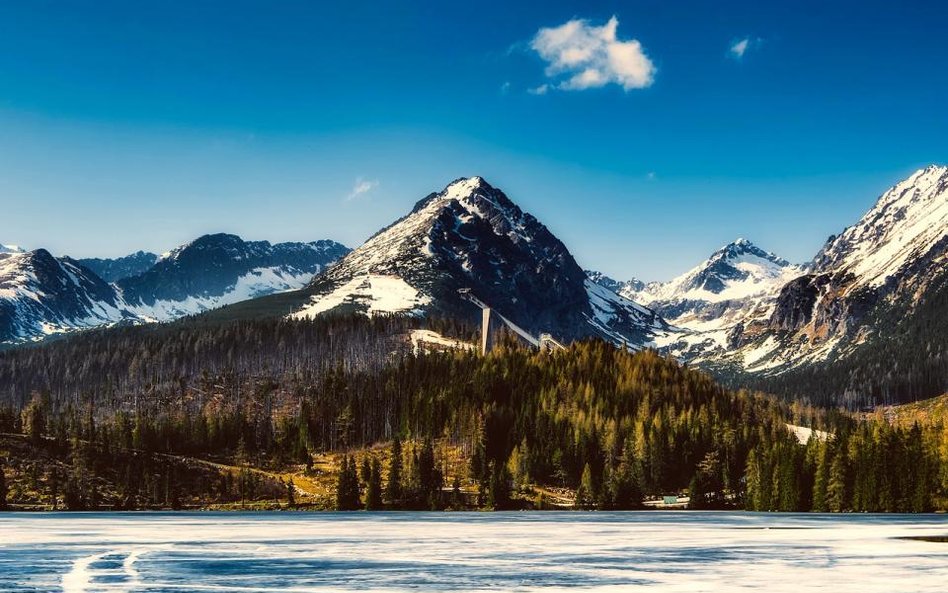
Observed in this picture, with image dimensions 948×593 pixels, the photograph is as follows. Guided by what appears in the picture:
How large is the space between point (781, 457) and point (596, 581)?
143 m

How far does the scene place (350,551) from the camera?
87125mm

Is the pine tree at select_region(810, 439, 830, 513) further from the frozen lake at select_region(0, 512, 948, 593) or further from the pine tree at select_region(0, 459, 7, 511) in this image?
the pine tree at select_region(0, 459, 7, 511)

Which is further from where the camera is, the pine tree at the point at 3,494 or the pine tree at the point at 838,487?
the pine tree at the point at 3,494

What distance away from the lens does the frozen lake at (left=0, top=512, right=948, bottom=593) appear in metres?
60.8

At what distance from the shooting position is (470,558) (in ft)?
259

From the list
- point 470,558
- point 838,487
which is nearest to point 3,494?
point 470,558

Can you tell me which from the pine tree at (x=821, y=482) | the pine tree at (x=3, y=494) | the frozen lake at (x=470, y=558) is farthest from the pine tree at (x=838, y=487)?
the pine tree at (x=3, y=494)

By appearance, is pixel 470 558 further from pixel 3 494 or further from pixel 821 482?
pixel 3 494

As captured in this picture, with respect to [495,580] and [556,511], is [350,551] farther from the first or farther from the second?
[556,511]

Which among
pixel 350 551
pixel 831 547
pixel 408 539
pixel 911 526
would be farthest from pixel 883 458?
pixel 350 551

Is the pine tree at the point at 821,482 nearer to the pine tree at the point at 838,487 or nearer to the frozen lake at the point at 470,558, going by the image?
the pine tree at the point at 838,487

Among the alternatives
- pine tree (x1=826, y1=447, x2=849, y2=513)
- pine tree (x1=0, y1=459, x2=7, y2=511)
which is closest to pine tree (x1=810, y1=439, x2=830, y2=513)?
pine tree (x1=826, y1=447, x2=849, y2=513)

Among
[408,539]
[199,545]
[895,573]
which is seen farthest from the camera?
[408,539]

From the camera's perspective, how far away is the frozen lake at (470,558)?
60.8 m
